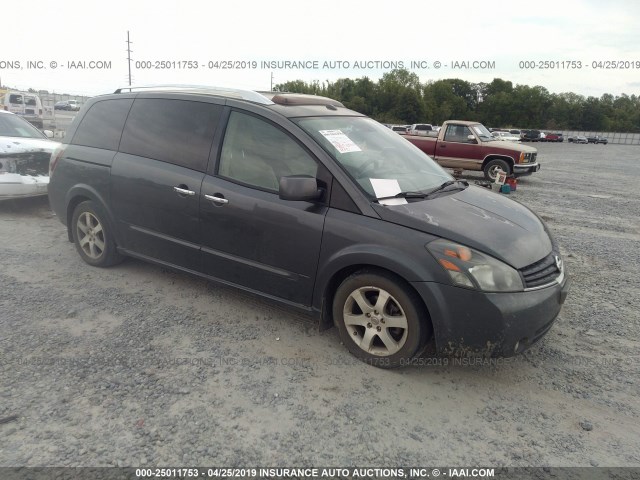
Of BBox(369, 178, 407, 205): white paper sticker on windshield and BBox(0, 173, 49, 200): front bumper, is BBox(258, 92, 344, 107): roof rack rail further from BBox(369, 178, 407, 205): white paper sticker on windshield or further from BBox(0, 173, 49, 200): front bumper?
BBox(0, 173, 49, 200): front bumper

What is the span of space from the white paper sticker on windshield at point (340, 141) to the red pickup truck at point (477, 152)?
10071 millimetres

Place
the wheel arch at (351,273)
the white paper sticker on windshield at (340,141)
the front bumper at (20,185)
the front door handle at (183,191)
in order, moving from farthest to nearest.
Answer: the front bumper at (20,185) → the front door handle at (183,191) → the white paper sticker on windshield at (340,141) → the wheel arch at (351,273)

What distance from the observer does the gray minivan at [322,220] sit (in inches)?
113

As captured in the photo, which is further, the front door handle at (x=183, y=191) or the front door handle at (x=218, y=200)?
the front door handle at (x=183, y=191)

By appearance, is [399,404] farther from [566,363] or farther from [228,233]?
[228,233]

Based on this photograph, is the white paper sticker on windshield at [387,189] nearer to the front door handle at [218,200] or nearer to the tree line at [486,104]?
the front door handle at [218,200]

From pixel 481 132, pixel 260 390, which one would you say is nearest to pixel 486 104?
pixel 481 132

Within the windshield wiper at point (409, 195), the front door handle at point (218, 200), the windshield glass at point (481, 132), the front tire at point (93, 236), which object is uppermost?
the windshield glass at point (481, 132)

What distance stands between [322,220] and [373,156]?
0.79 m

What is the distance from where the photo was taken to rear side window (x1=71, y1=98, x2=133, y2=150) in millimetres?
4483

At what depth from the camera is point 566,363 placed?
11.0ft

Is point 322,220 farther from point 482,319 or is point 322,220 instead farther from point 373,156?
point 482,319

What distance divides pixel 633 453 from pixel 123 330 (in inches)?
134

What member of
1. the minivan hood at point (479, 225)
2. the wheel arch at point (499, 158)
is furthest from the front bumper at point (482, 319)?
the wheel arch at point (499, 158)
